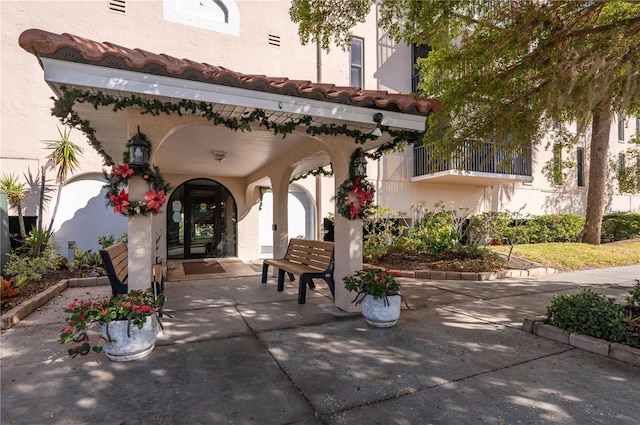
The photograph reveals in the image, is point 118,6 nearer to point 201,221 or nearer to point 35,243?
point 201,221

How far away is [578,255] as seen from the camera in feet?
32.0

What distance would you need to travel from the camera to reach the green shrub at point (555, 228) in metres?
13.1

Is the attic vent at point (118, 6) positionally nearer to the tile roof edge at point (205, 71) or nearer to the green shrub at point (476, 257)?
the tile roof edge at point (205, 71)

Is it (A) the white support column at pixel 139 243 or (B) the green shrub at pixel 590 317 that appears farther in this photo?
(A) the white support column at pixel 139 243

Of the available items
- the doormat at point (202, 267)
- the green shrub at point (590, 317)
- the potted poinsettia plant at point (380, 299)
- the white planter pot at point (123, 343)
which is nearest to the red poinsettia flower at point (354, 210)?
the potted poinsettia plant at point (380, 299)

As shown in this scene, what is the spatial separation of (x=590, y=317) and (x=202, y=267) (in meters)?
8.17

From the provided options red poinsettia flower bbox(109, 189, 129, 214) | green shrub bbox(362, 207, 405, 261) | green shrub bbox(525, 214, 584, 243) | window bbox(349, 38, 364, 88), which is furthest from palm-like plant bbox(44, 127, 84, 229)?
green shrub bbox(525, 214, 584, 243)

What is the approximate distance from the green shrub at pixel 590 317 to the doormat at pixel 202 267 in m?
6.94

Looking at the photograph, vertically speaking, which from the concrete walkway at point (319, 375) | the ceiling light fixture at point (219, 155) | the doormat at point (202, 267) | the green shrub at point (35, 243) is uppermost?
the ceiling light fixture at point (219, 155)

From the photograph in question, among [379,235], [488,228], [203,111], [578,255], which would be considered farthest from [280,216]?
[578,255]

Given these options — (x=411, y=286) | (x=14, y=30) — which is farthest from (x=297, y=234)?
(x=14, y=30)

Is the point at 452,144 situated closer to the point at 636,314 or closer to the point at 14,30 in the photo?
the point at 636,314

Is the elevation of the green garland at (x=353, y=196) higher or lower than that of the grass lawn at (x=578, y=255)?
higher

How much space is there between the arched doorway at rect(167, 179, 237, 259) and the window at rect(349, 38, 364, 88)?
587cm
